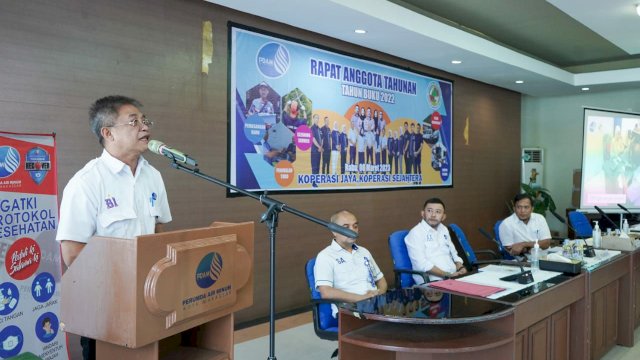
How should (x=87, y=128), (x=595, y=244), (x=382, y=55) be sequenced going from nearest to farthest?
(x=87, y=128), (x=595, y=244), (x=382, y=55)

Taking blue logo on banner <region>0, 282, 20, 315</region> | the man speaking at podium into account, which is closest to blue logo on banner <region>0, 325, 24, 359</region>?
blue logo on banner <region>0, 282, 20, 315</region>

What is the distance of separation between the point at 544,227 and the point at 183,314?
4.38 m

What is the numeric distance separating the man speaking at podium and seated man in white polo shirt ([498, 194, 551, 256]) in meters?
3.89

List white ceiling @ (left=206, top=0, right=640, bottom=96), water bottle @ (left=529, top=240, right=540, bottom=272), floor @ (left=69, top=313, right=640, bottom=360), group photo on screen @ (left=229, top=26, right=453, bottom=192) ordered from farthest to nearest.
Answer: group photo on screen @ (left=229, top=26, right=453, bottom=192) → white ceiling @ (left=206, top=0, right=640, bottom=96) → floor @ (left=69, top=313, right=640, bottom=360) → water bottle @ (left=529, top=240, right=540, bottom=272)

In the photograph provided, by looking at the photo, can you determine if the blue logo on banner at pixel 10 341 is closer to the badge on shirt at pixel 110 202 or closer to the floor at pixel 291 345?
the floor at pixel 291 345

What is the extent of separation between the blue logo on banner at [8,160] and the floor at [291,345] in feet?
4.34

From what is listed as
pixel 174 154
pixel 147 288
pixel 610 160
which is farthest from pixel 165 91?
pixel 610 160

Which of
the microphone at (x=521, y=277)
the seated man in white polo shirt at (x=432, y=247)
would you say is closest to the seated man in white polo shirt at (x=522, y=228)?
the seated man in white polo shirt at (x=432, y=247)

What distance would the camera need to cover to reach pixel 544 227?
5105mm

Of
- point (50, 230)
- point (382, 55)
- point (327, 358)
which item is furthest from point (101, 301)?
point (382, 55)

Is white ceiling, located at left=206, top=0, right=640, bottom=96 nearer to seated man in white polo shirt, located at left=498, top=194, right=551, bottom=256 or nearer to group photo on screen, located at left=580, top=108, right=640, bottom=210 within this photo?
group photo on screen, located at left=580, top=108, right=640, bottom=210

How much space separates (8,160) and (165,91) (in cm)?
133

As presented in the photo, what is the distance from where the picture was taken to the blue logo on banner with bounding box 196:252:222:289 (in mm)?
1668

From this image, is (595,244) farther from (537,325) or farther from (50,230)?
(50,230)
